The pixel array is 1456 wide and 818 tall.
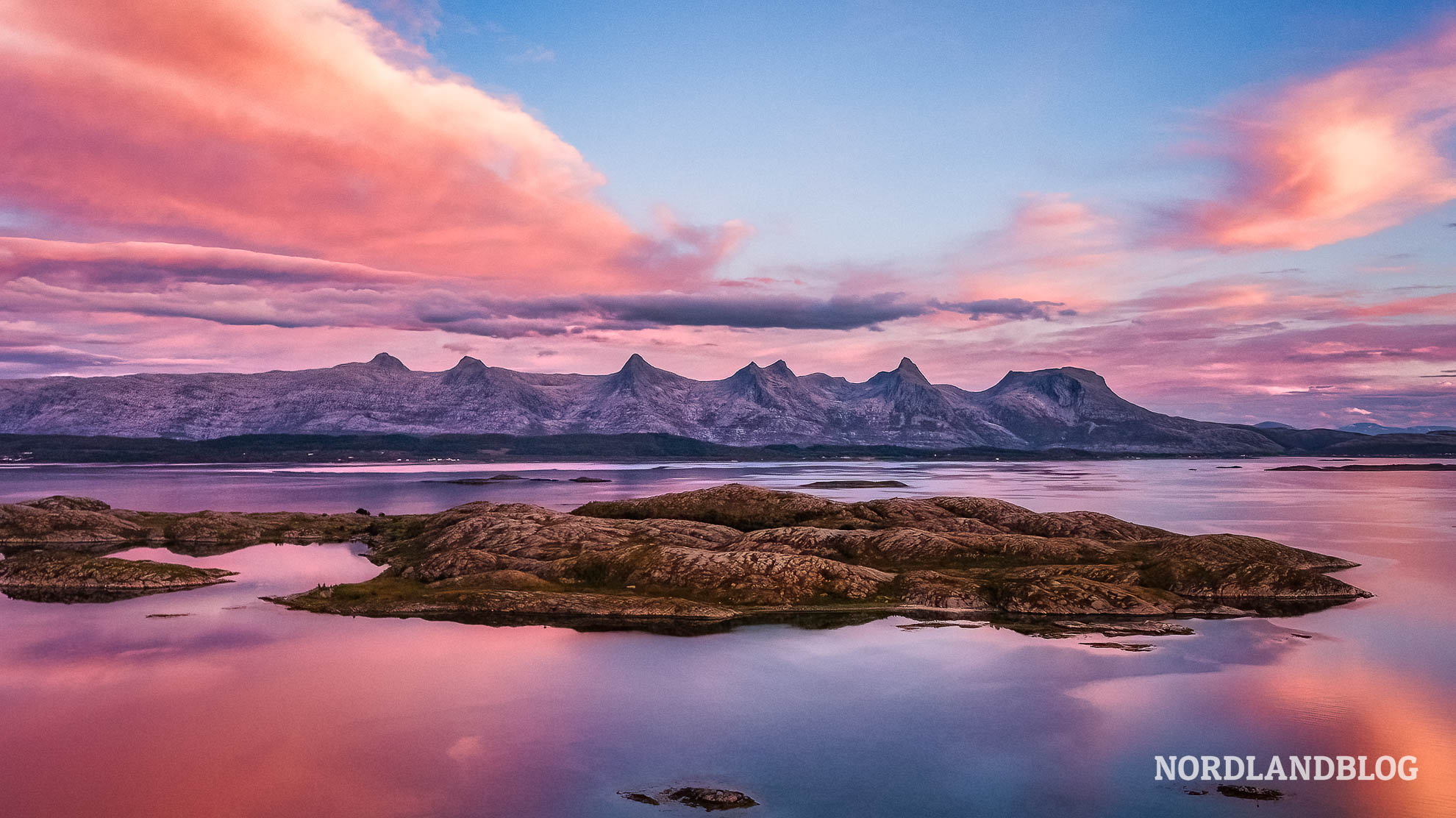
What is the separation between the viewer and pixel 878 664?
Result: 2305cm

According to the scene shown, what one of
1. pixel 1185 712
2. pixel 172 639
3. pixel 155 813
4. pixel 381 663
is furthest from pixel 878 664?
pixel 172 639

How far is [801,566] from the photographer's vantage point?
105 ft

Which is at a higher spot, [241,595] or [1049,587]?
[1049,587]

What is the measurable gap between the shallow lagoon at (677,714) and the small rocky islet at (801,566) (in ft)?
7.21

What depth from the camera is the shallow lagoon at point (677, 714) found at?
579 inches

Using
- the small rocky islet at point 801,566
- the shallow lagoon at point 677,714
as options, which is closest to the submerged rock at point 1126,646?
the shallow lagoon at point 677,714

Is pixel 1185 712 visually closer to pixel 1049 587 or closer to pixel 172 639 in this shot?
pixel 1049 587

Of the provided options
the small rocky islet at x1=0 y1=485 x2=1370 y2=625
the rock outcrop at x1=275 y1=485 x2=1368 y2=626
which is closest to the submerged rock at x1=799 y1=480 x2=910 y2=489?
the small rocky islet at x1=0 y1=485 x2=1370 y2=625

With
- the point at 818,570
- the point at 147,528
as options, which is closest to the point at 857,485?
the point at 147,528

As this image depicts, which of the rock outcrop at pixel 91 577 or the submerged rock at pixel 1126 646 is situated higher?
the submerged rock at pixel 1126 646

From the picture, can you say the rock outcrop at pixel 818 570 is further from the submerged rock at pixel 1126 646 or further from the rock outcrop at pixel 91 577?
the rock outcrop at pixel 91 577

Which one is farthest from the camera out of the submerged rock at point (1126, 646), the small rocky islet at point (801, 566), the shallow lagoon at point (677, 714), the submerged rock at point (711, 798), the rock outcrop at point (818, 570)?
the rock outcrop at point (818, 570)

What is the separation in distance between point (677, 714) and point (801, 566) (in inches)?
530

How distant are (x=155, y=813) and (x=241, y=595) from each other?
71.8 feet
